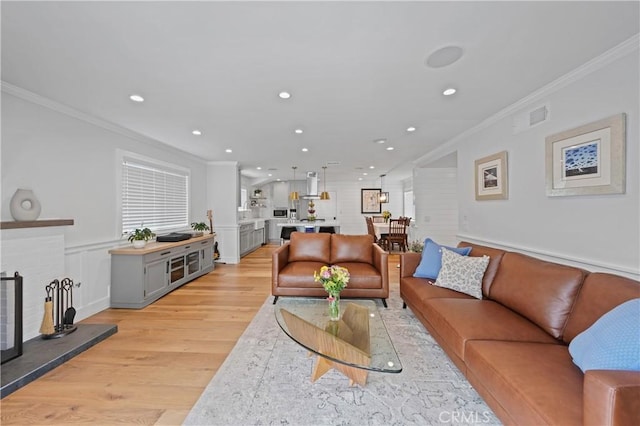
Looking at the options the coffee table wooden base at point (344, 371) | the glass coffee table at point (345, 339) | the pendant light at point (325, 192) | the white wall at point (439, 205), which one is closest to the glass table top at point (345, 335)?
the glass coffee table at point (345, 339)

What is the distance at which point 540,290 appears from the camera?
1.91 m

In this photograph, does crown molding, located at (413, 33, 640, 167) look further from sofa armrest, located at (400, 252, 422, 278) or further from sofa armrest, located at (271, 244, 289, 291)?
sofa armrest, located at (271, 244, 289, 291)

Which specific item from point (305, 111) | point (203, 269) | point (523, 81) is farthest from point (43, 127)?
point (523, 81)

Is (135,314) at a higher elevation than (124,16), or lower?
lower

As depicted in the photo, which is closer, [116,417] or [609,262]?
[116,417]

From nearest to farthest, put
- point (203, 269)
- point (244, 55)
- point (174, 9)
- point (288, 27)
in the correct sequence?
1. point (174, 9)
2. point (288, 27)
3. point (244, 55)
4. point (203, 269)

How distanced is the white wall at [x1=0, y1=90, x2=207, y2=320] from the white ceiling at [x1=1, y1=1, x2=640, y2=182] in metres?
0.30

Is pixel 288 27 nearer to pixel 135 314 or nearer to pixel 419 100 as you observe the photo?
pixel 419 100

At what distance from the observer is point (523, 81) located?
7.67ft

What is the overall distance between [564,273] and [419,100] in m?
1.98

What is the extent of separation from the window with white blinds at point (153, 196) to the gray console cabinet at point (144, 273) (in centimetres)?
50

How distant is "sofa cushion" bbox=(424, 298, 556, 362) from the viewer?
1.70 meters

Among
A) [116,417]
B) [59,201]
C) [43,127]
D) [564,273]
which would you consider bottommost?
[116,417]

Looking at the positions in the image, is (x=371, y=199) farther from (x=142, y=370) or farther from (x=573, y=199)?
(x=142, y=370)
